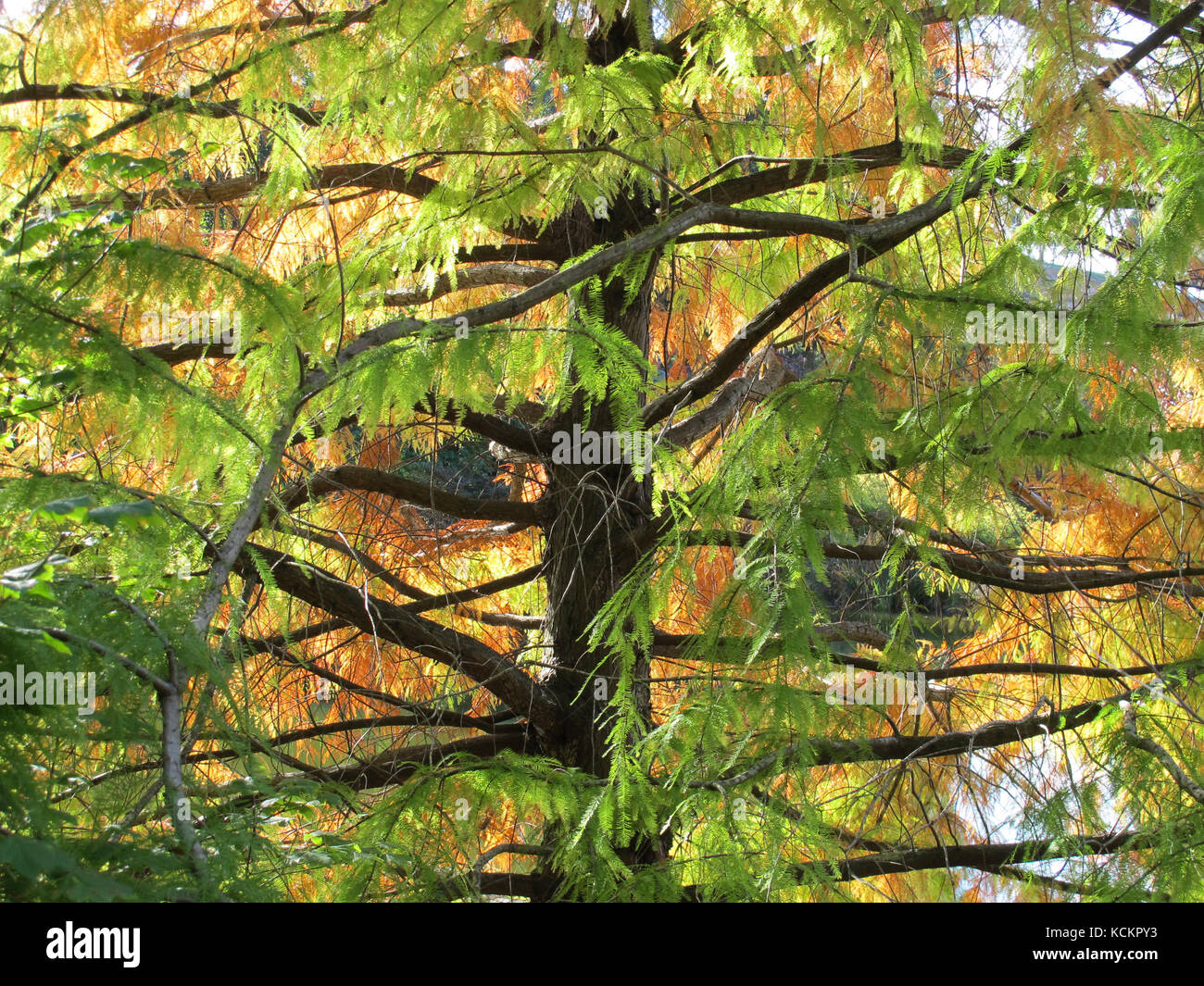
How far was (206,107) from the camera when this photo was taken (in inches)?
100

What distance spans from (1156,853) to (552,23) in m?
2.53

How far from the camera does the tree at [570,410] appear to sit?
1777 millimetres

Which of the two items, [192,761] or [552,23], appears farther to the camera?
[552,23]

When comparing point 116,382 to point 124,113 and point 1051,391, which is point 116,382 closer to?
point 124,113

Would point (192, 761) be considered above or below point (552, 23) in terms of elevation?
below

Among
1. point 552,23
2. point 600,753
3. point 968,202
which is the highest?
point 552,23

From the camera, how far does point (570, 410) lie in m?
3.68

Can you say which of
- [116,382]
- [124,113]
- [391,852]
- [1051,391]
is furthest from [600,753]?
[124,113]

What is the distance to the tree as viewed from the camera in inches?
70.0

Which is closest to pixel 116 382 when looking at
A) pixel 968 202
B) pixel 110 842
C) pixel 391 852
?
pixel 110 842

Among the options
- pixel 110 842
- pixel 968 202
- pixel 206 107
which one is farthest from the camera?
pixel 968 202

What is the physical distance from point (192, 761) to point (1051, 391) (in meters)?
2.09
